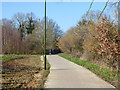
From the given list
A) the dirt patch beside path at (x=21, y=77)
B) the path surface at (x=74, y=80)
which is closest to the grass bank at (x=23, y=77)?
the dirt patch beside path at (x=21, y=77)

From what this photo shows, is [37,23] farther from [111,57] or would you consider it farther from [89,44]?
[111,57]

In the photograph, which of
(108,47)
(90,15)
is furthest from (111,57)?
(90,15)

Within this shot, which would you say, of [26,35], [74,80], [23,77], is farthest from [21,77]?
[26,35]

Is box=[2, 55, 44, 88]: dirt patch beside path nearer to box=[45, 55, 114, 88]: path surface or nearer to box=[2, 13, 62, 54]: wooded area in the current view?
box=[45, 55, 114, 88]: path surface

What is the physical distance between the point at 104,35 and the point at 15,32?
1169 inches

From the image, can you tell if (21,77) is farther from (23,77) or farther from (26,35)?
(26,35)

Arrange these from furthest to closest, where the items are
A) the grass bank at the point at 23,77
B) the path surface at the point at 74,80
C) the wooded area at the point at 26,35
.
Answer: the wooded area at the point at 26,35, the grass bank at the point at 23,77, the path surface at the point at 74,80

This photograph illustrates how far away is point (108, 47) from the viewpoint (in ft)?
35.7

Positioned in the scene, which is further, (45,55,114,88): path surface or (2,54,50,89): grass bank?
(2,54,50,89): grass bank

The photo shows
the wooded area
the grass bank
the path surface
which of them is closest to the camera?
the path surface

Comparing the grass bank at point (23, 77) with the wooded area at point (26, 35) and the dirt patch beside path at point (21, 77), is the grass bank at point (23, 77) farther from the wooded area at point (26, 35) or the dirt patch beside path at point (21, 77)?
the wooded area at point (26, 35)

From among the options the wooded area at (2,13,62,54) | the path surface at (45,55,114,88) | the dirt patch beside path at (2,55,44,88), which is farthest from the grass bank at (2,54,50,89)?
the wooded area at (2,13,62,54)

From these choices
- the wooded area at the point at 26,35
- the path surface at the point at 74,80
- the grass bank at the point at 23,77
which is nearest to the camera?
the path surface at the point at 74,80

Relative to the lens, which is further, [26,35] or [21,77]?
[26,35]
